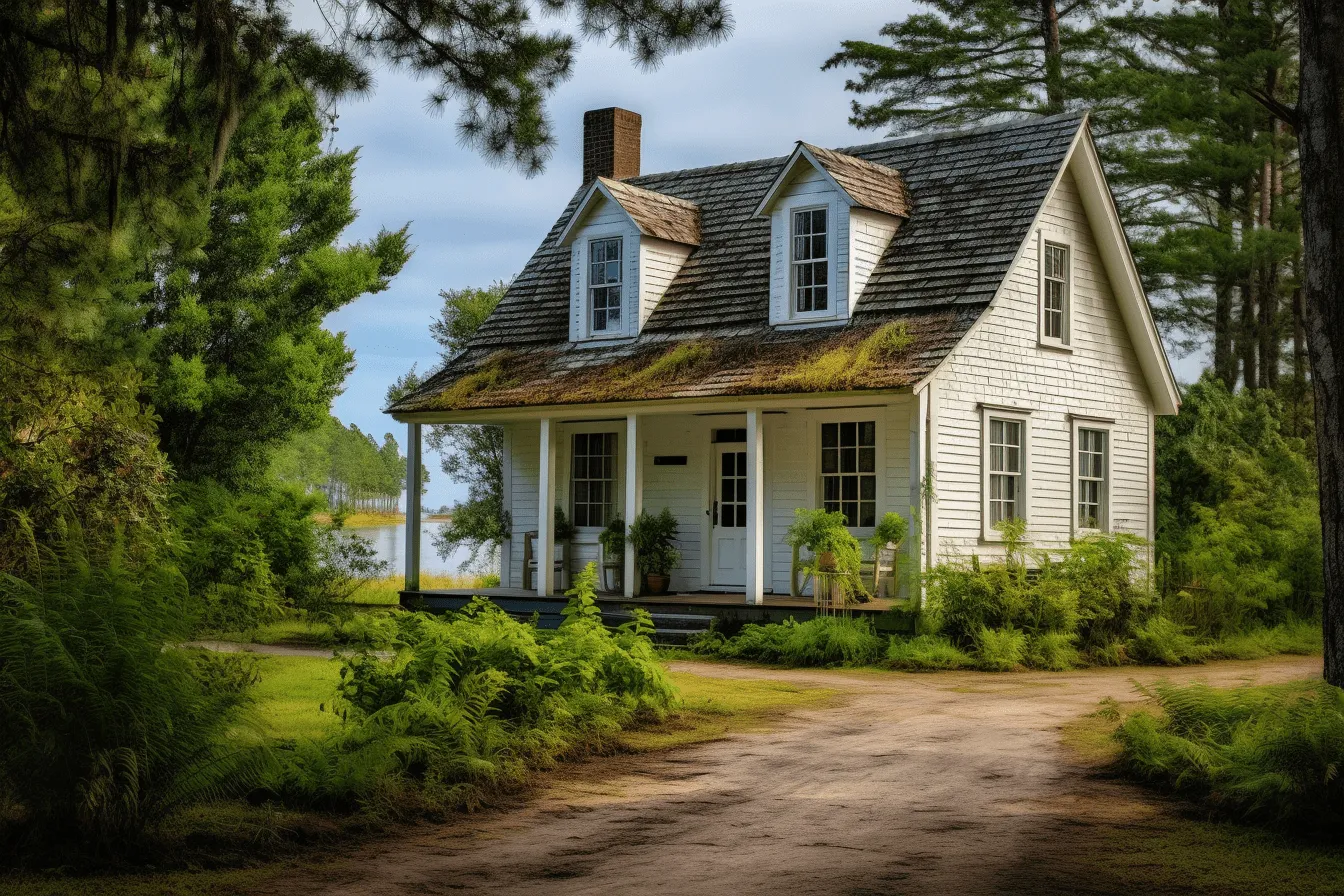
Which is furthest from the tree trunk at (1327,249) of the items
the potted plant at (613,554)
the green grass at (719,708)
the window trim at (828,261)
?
→ the potted plant at (613,554)

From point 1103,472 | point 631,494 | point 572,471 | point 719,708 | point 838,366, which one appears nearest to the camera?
point 719,708

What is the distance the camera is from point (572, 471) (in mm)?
22344

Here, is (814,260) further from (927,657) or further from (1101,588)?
(927,657)

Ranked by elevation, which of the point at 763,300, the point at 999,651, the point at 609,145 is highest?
the point at 609,145

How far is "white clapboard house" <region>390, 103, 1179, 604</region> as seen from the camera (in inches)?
725

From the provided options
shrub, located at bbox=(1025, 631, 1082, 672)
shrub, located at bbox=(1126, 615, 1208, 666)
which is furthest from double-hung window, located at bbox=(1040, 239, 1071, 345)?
shrub, located at bbox=(1025, 631, 1082, 672)

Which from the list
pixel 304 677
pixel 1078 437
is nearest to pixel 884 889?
pixel 304 677

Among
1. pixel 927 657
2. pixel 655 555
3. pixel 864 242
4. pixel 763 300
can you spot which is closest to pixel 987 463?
pixel 864 242

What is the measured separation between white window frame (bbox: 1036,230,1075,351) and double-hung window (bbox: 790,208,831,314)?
3.05 metres

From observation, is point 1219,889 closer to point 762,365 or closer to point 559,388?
point 762,365

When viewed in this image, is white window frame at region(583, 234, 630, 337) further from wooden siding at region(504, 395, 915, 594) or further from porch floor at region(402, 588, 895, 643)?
porch floor at region(402, 588, 895, 643)

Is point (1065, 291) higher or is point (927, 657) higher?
point (1065, 291)

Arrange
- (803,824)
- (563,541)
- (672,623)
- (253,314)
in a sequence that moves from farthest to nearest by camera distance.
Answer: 1. (253,314)
2. (563,541)
3. (672,623)
4. (803,824)

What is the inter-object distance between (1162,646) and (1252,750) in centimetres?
973
